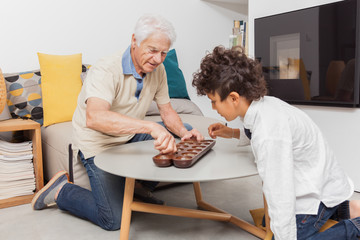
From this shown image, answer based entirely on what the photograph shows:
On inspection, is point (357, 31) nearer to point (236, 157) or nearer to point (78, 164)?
point (236, 157)

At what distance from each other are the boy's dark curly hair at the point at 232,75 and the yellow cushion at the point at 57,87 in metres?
1.32

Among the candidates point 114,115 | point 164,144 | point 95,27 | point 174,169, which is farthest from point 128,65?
point 95,27

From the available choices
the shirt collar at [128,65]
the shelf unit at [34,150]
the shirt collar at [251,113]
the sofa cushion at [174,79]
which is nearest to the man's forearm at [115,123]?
the shirt collar at [128,65]

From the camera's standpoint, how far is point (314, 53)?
2146 millimetres

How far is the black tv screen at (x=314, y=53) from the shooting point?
6.40 ft

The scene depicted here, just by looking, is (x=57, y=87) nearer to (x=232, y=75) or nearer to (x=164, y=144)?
(x=164, y=144)

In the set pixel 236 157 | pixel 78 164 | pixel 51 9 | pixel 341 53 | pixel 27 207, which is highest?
pixel 51 9

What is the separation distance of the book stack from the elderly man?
22cm

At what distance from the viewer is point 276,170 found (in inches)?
40.0

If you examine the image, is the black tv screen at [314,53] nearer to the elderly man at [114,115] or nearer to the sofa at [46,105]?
the sofa at [46,105]

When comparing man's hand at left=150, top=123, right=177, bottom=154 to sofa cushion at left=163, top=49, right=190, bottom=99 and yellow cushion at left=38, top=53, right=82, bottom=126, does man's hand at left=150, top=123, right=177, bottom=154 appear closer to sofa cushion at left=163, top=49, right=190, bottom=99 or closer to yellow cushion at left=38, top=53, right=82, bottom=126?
yellow cushion at left=38, top=53, right=82, bottom=126

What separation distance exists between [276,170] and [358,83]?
123cm

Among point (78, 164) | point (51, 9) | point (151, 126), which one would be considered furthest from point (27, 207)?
point (51, 9)

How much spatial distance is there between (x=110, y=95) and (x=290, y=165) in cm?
78
